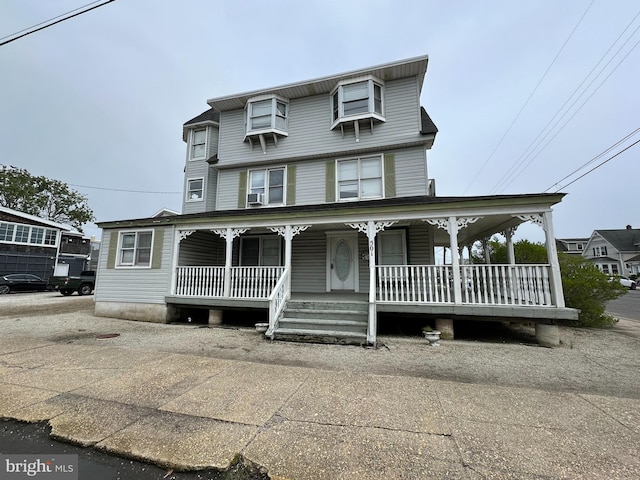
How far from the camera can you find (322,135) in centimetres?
1072

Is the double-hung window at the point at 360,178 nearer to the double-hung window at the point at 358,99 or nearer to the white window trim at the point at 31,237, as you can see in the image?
the double-hung window at the point at 358,99

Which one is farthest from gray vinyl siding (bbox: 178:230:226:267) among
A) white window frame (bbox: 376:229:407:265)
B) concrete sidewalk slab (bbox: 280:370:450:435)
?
concrete sidewalk slab (bbox: 280:370:450:435)

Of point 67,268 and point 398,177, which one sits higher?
point 398,177

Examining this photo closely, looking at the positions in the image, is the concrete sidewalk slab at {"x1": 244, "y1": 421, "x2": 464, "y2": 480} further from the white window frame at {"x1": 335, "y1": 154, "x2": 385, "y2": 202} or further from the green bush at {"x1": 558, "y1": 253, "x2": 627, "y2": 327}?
the green bush at {"x1": 558, "y1": 253, "x2": 627, "y2": 327}

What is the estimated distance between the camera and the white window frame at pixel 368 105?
32.2 feet

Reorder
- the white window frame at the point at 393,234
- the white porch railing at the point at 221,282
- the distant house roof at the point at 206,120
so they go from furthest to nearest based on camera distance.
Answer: the distant house roof at the point at 206,120
the white window frame at the point at 393,234
the white porch railing at the point at 221,282

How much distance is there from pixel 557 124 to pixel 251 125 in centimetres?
1487

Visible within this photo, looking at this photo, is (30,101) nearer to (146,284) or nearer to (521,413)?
(146,284)

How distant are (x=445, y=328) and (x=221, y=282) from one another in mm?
6861

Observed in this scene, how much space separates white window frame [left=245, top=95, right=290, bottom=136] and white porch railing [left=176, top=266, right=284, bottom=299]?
5778 millimetres

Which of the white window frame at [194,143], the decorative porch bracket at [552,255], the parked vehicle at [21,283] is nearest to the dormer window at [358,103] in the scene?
the decorative porch bracket at [552,255]

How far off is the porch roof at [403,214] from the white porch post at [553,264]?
309 mm

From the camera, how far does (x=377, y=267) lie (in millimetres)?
7785

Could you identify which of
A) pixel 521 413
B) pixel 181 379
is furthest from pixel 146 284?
pixel 521 413
